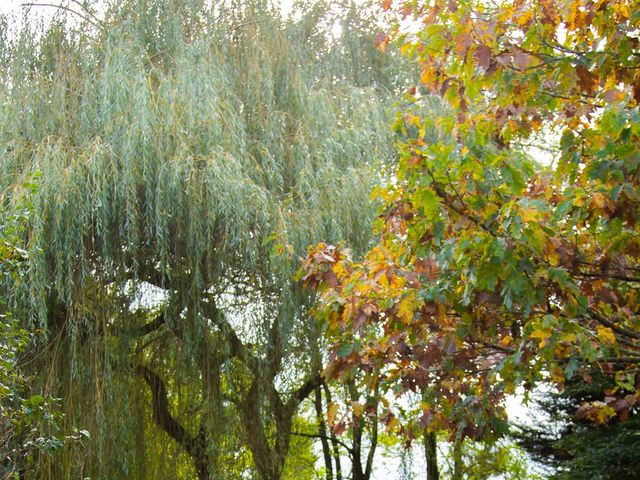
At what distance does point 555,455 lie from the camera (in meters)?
9.96

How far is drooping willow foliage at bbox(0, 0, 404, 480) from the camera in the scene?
6.66m

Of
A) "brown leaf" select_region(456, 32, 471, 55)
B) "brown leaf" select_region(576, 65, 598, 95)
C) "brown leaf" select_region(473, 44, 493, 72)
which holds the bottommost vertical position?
"brown leaf" select_region(576, 65, 598, 95)

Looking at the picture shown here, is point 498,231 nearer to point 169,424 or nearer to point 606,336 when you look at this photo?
point 606,336

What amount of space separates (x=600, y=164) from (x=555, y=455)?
7106 millimetres

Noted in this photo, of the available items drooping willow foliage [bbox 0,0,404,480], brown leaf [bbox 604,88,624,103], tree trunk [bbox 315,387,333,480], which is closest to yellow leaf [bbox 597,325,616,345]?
brown leaf [bbox 604,88,624,103]

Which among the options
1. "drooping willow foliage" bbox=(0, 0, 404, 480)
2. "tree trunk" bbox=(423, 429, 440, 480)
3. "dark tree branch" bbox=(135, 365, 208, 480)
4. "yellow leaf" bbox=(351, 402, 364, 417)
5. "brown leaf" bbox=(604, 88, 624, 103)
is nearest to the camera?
"brown leaf" bbox=(604, 88, 624, 103)

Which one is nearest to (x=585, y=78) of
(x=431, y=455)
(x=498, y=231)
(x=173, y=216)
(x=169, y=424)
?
(x=498, y=231)

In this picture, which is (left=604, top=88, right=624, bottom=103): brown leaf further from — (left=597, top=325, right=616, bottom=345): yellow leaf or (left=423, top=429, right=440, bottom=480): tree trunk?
(left=423, top=429, right=440, bottom=480): tree trunk

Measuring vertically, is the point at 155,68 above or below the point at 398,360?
above

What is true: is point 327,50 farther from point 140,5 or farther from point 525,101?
point 525,101

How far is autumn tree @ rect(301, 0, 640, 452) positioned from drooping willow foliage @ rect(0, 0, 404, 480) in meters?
2.18

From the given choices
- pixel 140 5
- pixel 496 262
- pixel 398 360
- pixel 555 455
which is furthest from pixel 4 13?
pixel 555 455

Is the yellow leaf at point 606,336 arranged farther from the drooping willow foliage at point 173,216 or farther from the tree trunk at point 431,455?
the tree trunk at point 431,455

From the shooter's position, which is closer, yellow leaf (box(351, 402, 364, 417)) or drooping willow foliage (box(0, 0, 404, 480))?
yellow leaf (box(351, 402, 364, 417))
